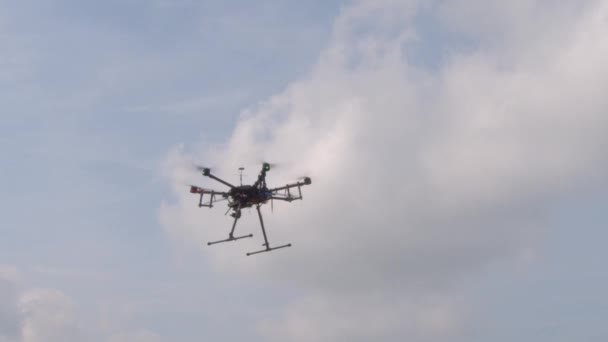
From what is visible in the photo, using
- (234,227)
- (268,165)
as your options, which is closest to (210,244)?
(234,227)

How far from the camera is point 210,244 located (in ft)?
323

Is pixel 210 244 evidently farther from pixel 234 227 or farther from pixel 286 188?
pixel 286 188

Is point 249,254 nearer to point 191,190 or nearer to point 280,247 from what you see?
point 280,247

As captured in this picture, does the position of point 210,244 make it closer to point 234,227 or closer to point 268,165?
point 234,227

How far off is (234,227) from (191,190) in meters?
6.59

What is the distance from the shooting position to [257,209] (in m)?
Answer: 101

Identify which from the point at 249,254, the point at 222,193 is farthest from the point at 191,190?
the point at 249,254

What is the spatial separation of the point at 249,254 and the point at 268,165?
968 centimetres

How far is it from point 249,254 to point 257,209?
5.57 metres

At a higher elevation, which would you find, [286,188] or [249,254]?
[286,188]

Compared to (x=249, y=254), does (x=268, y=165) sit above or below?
above

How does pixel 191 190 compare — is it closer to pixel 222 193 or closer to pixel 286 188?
pixel 222 193

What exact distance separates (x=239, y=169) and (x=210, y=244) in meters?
8.78

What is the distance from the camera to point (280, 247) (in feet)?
327
